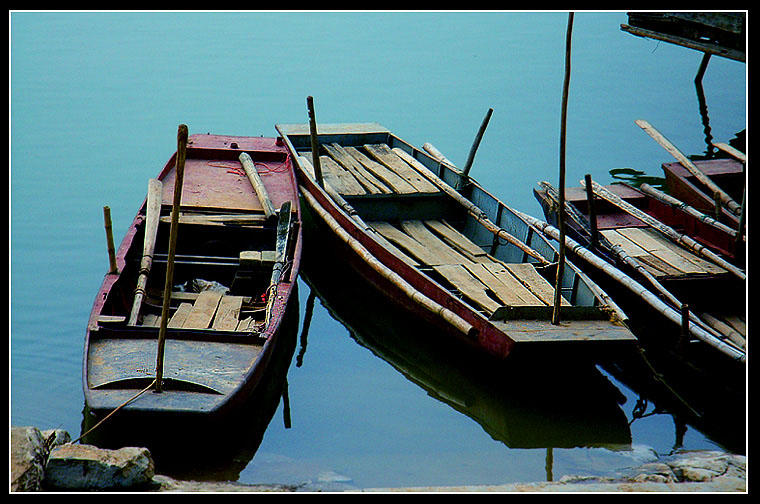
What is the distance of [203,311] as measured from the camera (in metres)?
8.30

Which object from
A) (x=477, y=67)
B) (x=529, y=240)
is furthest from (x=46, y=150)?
(x=477, y=67)

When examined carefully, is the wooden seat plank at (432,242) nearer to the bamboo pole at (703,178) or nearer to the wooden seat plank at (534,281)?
the wooden seat plank at (534,281)

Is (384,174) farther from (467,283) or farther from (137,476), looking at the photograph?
(137,476)

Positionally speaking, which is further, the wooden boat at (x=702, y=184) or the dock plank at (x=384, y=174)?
the dock plank at (x=384, y=174)

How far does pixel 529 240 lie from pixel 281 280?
3.02 metres

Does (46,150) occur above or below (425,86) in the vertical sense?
below

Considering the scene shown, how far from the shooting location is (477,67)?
22.2 meters

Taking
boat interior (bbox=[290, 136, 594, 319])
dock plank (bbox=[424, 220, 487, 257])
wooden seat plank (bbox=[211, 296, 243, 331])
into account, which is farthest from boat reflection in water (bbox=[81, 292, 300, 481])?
dock plank (bbox=[424, 220, 487, 257])

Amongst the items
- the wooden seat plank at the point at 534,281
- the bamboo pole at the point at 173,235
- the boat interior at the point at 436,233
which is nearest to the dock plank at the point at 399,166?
the boat interior at the point at 436,233

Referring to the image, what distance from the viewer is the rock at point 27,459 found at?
17.1 feet

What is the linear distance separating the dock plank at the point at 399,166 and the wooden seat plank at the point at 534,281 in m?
2.37

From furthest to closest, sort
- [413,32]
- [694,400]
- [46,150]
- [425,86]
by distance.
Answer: [413,32] < [425,86] < [46,150] < [694,400]

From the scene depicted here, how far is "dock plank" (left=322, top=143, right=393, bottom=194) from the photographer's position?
37.2 ft
